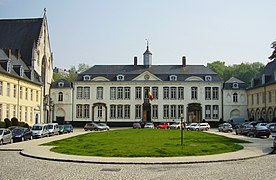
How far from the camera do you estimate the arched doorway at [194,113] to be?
73.4 metres

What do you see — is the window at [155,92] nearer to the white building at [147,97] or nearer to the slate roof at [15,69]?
the white building at [147,97]

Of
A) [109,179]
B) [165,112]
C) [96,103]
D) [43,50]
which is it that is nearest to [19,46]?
[43,50]

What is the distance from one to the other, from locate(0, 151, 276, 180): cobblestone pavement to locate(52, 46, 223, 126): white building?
55520 mm

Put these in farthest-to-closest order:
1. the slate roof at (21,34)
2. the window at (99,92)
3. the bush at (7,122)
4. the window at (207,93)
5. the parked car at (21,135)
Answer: the window at (99,92) < the window at (207,93) < the slate roof at (21,34) < the bush at (7,122) < the parked car at (21,135)

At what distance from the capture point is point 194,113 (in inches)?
2918

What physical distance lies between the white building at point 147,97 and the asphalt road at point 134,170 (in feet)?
182

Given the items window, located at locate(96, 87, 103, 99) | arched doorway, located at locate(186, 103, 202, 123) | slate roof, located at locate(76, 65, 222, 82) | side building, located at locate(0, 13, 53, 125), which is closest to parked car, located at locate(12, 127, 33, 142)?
side building, located at locate(0, 13, 53, 125)

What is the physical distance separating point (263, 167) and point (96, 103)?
5971 centimetres

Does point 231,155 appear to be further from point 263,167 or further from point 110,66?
point 110,66

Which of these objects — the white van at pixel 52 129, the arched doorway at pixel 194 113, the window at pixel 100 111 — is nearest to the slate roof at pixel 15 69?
the white van at pixel 52 129

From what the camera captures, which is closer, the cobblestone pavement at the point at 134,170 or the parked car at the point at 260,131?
the cobblestone pavement at the point at 134,170

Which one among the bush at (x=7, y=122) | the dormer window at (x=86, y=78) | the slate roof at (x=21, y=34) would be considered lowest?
the bush at (x=7, y=122)

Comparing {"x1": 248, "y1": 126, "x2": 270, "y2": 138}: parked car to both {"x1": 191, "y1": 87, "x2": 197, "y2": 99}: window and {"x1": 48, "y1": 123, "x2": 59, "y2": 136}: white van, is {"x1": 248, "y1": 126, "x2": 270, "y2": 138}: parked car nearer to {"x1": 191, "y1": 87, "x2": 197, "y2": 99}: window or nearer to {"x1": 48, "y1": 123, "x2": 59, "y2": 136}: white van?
{"x1": 48, "y1": 123, "x2": 59, "y2": 136}: white van

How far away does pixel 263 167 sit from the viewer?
16156mm
